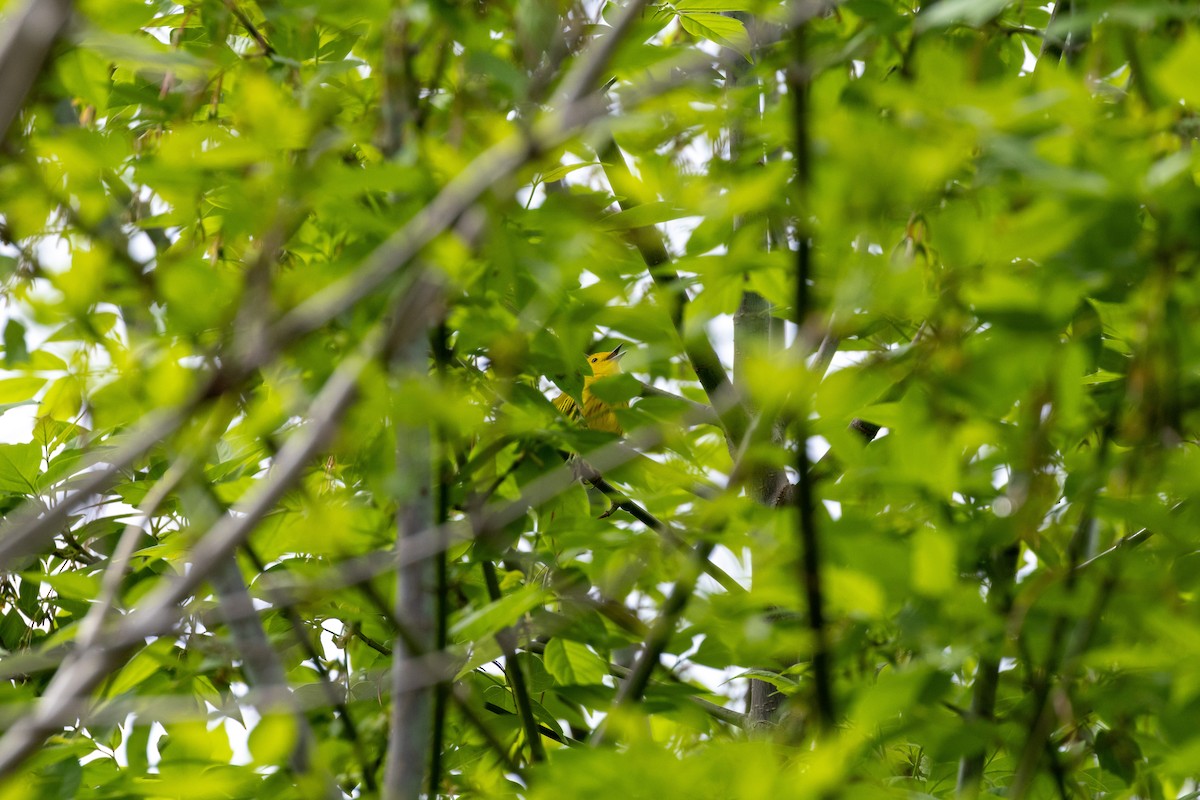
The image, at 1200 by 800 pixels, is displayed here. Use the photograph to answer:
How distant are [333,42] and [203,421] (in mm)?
1515

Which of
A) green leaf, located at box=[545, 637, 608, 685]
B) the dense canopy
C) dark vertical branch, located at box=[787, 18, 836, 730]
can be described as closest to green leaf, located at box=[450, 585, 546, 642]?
the dense canopy

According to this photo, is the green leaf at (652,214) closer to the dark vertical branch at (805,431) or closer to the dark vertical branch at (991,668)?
the dark vertical branch at (805,431)

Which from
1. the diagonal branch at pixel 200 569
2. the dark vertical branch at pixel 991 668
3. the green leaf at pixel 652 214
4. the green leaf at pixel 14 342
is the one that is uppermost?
the green leaf at pixel 14 342

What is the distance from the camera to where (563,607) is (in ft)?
6.60

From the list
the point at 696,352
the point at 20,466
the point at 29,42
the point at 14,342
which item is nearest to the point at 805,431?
the point at 29,42

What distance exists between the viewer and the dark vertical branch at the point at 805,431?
1240 mm

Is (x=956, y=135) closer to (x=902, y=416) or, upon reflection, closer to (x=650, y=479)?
(x=902, y=416)

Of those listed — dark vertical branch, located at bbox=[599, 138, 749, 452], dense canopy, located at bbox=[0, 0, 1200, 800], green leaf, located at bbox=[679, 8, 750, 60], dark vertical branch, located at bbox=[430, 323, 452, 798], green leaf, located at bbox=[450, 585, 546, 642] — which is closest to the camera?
dense canopy, located at bbox=[0, 0, 1200, 800]

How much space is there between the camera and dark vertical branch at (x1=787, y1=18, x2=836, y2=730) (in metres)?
1.24

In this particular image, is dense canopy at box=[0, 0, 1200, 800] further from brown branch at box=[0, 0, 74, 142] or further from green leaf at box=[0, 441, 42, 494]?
green leaf at box=[0, 441, 42, 494]

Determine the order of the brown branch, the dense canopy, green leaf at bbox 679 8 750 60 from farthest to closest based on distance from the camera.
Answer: green leaf at bbox 679 8 750 60 < the dense canopy < the brown branch

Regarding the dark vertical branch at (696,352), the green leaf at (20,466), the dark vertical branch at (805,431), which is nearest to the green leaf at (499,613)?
the dark vertical branch at (805,431)

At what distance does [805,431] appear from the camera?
133 centimetres

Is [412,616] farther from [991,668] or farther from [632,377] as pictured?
[991,668]
